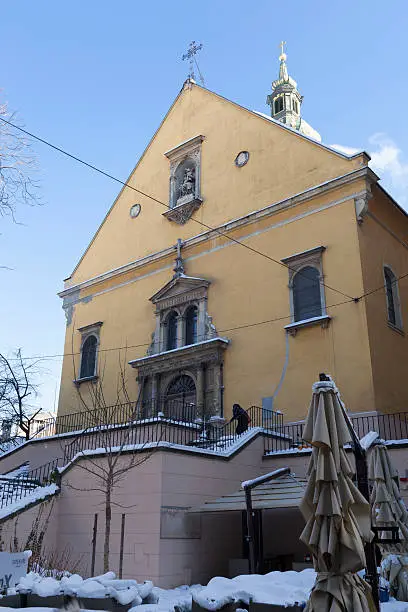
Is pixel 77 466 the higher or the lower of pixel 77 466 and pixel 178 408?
the lower

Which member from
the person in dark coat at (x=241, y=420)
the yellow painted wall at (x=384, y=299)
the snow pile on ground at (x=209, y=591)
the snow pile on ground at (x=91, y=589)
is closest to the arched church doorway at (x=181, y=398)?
the person in dark coat at (x=241, y=420)

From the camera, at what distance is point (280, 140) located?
2191 cm

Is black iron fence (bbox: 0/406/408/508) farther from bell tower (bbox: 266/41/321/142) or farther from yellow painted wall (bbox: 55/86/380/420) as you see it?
bell tower (bbox: 266/41/321/142)

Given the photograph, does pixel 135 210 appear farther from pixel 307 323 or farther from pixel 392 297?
pixel 392 297

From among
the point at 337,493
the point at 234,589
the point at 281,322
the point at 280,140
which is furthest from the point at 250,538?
the point at 280,140

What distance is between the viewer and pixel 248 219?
21.7 m

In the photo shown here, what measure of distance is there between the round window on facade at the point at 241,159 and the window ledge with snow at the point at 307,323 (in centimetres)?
734

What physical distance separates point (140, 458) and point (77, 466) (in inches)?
90.6

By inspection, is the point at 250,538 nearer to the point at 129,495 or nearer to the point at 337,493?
the point at 129,495

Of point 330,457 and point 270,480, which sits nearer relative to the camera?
point 330,457

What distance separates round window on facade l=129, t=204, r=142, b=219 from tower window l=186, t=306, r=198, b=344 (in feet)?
21.2

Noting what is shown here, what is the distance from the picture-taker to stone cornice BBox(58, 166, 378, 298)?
19.0 metres

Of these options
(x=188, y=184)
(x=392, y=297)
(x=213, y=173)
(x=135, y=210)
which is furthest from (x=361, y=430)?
(x=135, y=210)

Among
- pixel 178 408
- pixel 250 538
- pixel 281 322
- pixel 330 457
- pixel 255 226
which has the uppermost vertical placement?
pixel 255 226
